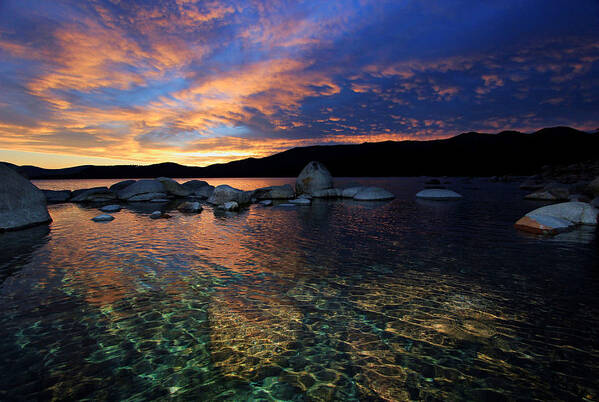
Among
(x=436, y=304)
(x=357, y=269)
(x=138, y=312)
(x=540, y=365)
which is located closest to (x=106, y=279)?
(x=138, y=312)

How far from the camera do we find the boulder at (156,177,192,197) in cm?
3089

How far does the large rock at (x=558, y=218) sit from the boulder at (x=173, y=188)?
103ft

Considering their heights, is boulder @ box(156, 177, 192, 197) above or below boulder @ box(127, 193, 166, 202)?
above

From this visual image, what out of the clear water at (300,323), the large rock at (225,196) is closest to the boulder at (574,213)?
the clear water at (300,323)

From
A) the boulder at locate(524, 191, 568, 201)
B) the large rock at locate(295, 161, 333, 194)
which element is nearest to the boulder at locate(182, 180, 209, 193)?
the large rock at locate(295, 161, 333, 194)

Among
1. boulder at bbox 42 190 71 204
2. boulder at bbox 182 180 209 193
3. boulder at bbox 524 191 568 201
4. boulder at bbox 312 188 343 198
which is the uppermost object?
boulder at bbox 182 180 209 193

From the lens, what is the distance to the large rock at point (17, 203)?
12625 millimetres

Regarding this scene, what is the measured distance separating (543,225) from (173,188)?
32509 mm

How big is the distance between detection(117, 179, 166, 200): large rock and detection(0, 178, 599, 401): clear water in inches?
816

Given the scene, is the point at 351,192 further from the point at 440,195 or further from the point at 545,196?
the point at 545,196

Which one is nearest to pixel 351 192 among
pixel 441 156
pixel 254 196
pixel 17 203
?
pixel 254 196

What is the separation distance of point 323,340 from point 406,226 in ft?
34.7

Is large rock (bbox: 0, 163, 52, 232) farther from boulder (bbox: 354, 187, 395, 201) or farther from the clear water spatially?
boulder (bbox: 354, 187, 395, 201)

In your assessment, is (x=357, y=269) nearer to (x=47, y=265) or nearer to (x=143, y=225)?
(x=47, y=265)
